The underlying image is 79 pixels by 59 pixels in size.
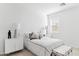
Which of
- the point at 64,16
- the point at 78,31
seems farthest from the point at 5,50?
the point at 78,31

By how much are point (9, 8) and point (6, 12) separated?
0.29ft

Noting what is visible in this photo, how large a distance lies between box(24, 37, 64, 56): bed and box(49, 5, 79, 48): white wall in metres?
0.12

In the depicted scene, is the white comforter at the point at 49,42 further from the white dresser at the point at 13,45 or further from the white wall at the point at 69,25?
the white dresser at the point at 13,45

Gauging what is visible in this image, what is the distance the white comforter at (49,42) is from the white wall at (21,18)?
0.76ft

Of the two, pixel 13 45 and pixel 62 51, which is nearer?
pixel 62 51

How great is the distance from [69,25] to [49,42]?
49cm

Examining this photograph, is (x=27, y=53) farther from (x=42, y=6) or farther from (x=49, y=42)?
(x=42, y=6)

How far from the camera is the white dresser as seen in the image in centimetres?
131

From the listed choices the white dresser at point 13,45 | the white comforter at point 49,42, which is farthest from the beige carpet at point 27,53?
the white comforter at point 49,42

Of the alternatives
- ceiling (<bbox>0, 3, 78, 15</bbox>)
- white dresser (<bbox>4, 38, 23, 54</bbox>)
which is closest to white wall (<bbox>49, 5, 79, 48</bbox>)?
ceiling (<bbox>0, 3, 78, 15</bbox>)

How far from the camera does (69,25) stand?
1.35 metres

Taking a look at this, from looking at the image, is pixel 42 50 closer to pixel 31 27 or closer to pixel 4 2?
pixel 31 27

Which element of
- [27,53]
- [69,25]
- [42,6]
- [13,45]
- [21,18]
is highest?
[42,6]

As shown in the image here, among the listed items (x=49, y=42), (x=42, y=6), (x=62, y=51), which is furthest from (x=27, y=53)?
(x=42, y=6)
